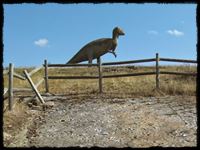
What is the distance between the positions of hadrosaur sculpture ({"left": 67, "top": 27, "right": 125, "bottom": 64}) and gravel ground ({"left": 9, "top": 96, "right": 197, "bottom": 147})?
12369 millimetres

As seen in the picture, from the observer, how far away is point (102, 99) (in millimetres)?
13055

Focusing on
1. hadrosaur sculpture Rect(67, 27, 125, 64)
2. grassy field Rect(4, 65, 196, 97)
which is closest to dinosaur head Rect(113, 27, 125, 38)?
hadrosaur sculpture Rect(67, 27, 125, 64)

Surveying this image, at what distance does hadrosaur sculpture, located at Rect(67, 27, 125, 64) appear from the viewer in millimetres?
24869

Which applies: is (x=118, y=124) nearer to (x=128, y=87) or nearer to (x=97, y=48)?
(x=128, y=87)

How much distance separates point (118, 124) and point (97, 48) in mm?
17529

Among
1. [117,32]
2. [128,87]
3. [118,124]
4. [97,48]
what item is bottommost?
[118,124]

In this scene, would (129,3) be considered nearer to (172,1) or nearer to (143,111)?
(172,1)

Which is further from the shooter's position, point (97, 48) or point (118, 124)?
point (97, 48)

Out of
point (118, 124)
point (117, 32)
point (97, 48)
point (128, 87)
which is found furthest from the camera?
point (97, 48)

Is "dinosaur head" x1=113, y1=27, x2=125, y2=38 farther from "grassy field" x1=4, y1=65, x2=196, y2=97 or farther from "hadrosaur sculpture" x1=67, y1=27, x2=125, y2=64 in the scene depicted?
"grassy field" x1=4, y1=65, x2=196, y2=97

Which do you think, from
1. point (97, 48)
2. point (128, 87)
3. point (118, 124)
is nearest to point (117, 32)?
point (97, 48)

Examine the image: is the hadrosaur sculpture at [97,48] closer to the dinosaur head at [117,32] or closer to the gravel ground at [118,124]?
the dinosaur head at [117,32]

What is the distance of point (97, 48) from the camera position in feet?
87.2

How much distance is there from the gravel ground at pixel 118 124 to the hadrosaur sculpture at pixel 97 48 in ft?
40.6
